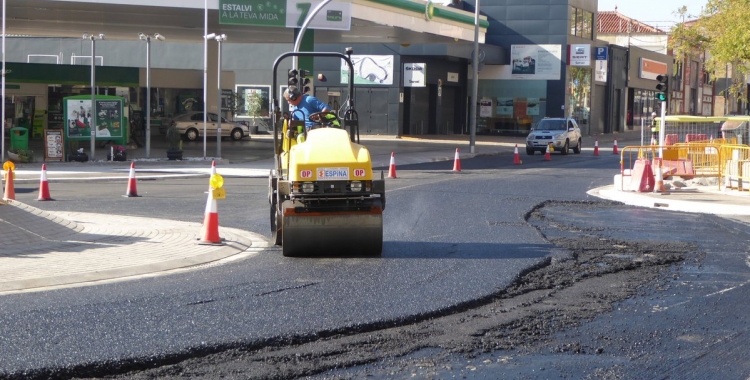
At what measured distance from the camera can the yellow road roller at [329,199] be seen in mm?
11000

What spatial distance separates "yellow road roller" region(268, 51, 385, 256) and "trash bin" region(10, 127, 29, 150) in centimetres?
1933

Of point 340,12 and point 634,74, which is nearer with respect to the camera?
point 340,12

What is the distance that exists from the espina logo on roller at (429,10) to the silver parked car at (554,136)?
6588 millimetres

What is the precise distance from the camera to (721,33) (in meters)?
43.9

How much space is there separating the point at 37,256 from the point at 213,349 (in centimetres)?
490

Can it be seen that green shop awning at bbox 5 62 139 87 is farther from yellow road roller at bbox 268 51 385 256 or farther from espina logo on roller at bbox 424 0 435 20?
yellow road roller at bbox 268 51 385 256

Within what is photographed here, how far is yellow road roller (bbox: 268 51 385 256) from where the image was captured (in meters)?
11.0

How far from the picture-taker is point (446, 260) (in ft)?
37.1

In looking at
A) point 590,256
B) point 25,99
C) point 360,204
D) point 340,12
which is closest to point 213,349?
point 360,204

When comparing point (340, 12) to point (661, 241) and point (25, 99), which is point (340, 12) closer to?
point (25, 99)

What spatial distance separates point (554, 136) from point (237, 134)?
619 inches

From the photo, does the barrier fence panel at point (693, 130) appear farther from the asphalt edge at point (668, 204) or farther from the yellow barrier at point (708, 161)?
the asphalt edge at point (668, 204)

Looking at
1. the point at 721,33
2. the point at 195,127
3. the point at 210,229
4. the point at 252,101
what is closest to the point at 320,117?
the point at 210,229

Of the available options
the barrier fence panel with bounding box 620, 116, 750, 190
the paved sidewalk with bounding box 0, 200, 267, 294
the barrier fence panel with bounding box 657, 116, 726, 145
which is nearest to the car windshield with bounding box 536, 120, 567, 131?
the barrier fence panel with bounding box 657, 116, 726, 145
